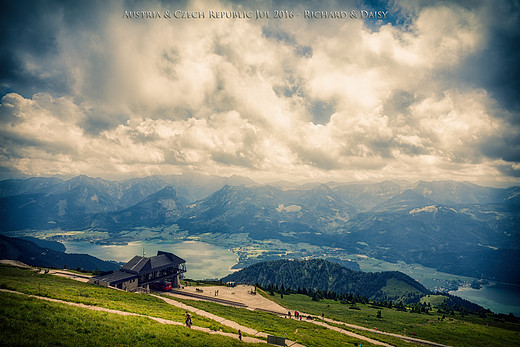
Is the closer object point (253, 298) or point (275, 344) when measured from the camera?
point (275, 344)

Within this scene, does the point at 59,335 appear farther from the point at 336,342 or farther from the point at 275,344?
the point at 336,342

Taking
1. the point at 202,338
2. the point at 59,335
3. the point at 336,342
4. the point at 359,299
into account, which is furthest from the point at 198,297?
the point at 359,299

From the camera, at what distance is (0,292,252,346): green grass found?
20641 mm

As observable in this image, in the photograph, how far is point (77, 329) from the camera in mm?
24391

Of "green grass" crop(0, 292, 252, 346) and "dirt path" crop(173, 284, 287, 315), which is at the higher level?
"green grass" crop(0, 292, 252, 346)

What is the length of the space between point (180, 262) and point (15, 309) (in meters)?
79.7

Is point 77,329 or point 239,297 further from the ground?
point 77,329

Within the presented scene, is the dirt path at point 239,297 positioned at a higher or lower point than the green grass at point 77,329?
lower

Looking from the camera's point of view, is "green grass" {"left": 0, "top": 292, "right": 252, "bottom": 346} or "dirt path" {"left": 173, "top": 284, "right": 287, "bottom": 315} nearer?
"green grass" {"left": 0, "top": 292, "right": 252, "bottom": 346}

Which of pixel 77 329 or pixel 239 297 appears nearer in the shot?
pixel 77 329

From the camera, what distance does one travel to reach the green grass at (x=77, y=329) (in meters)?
20.6

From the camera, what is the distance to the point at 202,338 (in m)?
28.8

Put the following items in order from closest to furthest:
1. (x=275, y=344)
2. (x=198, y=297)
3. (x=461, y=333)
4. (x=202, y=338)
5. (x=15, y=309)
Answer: (x=15, y=309), (x=202, y=338), (x=275, y=344), (x=461, y=333), (x=198, y=297)

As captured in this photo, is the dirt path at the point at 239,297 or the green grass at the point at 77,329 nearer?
the green grass at the point at 77,329
